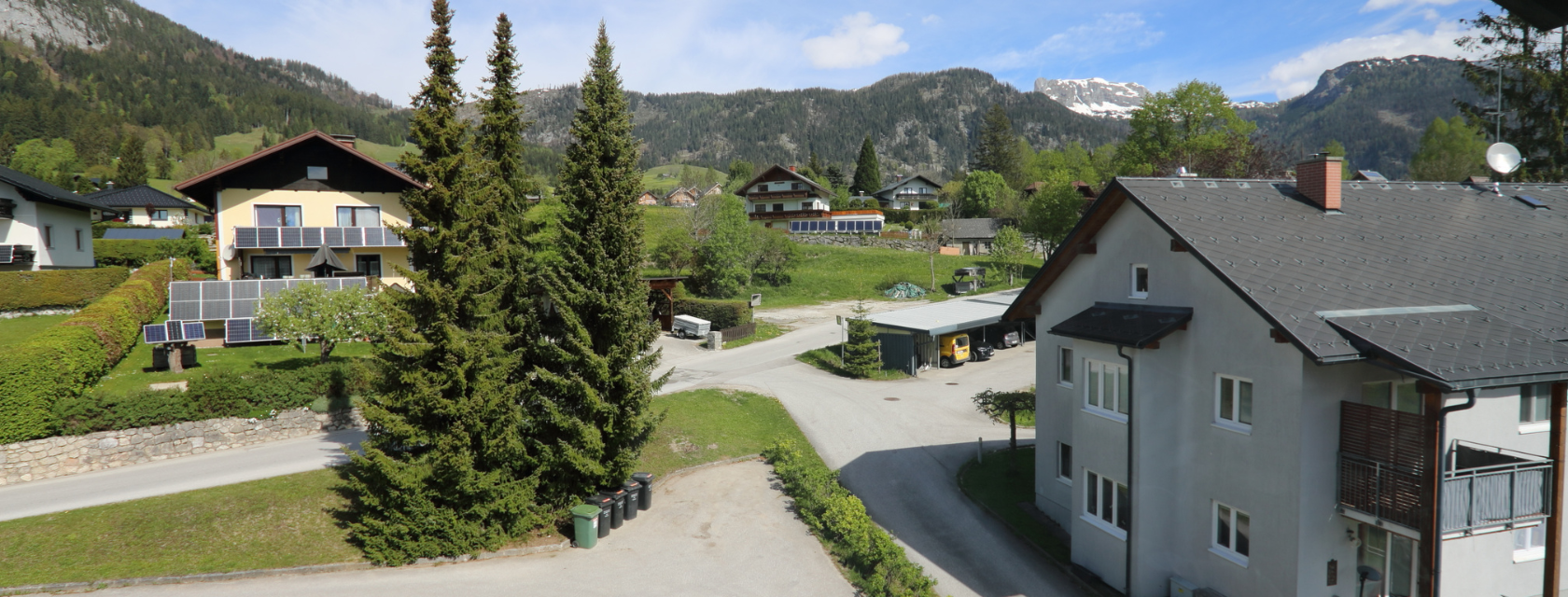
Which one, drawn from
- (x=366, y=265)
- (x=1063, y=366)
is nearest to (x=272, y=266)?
(x=366, y=265)

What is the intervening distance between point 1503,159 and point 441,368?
943 inches

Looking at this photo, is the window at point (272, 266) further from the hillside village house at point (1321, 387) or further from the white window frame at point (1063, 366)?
the hillside village house at point (1321, 387)

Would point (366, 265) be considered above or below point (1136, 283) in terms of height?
above

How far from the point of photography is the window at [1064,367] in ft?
65.9

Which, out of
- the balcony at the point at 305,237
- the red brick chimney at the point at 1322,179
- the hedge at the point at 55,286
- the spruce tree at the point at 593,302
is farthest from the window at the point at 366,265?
the red brick chimney at the point at 1322,179

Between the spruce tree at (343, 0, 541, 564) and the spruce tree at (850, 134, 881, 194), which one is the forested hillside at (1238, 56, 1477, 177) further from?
the spruce tree at (343, 0, 541, 564)

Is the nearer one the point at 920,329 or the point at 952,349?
the point at 920,329

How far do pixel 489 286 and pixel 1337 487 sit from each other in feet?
55.5

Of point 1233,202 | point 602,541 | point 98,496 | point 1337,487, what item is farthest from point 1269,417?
point 98,496

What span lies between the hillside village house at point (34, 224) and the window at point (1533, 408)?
171 ft

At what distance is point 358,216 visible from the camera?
3762 centimetres

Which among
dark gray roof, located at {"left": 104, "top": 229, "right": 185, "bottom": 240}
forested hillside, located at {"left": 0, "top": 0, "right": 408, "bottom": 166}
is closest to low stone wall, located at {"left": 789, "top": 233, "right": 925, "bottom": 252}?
dark gray roof, located at {"left": 104, "top": 229, "right": 185, "bottom": 240}

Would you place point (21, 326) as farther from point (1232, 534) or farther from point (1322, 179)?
point (1322, 179)

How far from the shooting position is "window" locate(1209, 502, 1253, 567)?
46.1 feet
